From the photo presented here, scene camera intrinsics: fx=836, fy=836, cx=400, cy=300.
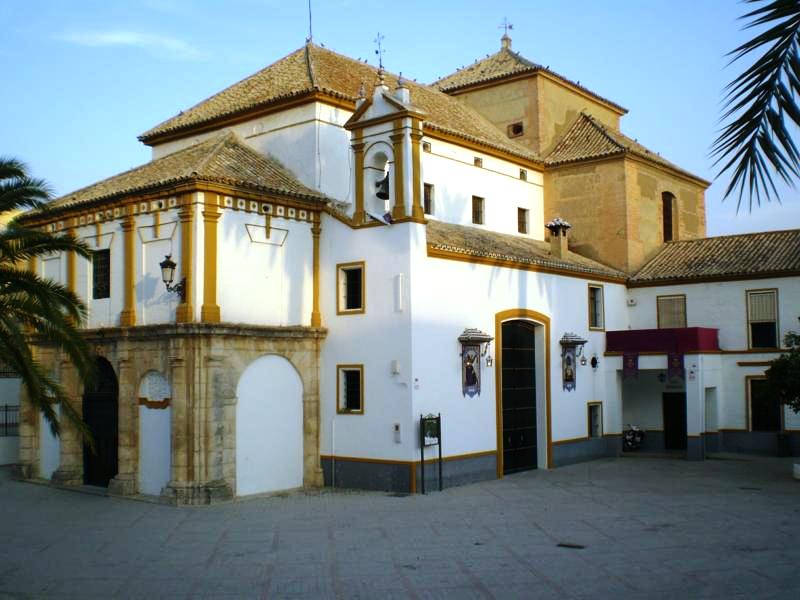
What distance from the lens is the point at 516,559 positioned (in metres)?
13.2

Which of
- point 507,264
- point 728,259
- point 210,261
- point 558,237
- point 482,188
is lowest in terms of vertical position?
A: point 210,261

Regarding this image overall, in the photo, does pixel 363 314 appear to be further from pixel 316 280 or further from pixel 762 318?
pixel 762 318

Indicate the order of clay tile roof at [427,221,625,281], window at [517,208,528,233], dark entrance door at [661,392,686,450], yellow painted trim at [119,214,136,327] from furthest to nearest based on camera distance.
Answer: window at [517,208,528,233] < dark entrance door at [661,392,686,450] < clay tile roof at [427,221,625,281] < yellow painted trim at [119,214,136,327]

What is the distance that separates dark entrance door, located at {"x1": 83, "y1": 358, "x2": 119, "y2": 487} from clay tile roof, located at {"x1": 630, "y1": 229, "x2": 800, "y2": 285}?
1727cm

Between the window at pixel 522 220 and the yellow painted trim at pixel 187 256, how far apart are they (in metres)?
13.4

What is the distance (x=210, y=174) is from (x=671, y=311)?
1650 centimetres

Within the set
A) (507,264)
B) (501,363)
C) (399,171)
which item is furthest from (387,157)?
(501,363)

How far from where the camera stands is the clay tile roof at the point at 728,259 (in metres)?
26.5

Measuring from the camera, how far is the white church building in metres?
19.2

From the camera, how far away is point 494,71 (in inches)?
1283

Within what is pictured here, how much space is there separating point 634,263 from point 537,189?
14.1ft

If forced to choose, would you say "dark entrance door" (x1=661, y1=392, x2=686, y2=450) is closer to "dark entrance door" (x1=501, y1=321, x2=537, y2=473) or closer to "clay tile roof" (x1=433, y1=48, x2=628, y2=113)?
"dark entrance door" (x1=501, y1=321, x2=537, y2=473)

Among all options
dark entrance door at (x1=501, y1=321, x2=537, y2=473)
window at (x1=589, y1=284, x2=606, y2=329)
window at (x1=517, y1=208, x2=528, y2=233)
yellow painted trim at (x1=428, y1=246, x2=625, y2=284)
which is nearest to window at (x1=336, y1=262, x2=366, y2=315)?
yellow painted trim at (x1=428, y1=246, x2=625, y2=284)

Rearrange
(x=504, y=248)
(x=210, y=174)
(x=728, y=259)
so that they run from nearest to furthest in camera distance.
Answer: (x=210, y=174)
(x=504, y=248)
(x=728, y=259)
